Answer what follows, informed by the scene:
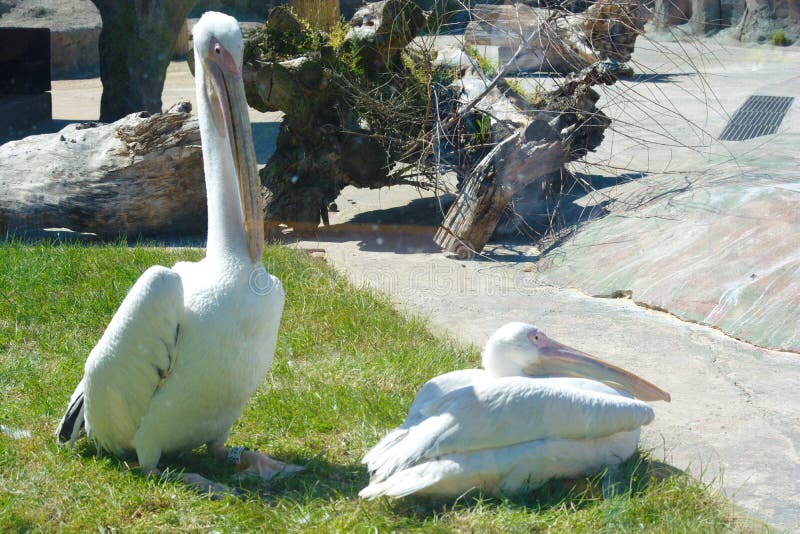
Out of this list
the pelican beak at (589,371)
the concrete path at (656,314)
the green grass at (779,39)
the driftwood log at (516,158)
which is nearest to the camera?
the pelican beak at (589,371)

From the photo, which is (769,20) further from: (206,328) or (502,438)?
(206,328)

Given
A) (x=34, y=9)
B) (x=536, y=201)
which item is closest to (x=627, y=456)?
(x=536, y=201)

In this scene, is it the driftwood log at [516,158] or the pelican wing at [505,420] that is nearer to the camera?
the pelican wing at [505,420]

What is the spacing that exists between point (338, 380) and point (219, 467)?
0.82 metres

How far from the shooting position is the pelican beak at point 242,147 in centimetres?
307

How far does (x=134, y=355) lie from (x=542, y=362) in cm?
144

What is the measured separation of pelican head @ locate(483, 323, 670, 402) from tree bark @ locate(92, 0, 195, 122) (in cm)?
756

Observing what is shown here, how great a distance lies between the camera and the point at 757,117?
958 cm

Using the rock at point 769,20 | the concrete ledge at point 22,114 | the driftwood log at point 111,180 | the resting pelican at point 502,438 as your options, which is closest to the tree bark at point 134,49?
the concrete ledge at point 22,114

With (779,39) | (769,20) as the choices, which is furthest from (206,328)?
(769,20)

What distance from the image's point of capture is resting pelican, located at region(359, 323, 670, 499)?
2895 millimetres

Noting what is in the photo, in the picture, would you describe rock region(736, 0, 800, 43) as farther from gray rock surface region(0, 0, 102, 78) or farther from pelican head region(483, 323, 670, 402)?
pelican head region(483, 323, 670, 402)

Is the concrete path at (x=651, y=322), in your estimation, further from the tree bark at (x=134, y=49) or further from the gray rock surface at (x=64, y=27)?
the gray rock surface at (x=64, y=27)

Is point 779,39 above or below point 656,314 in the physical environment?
above
